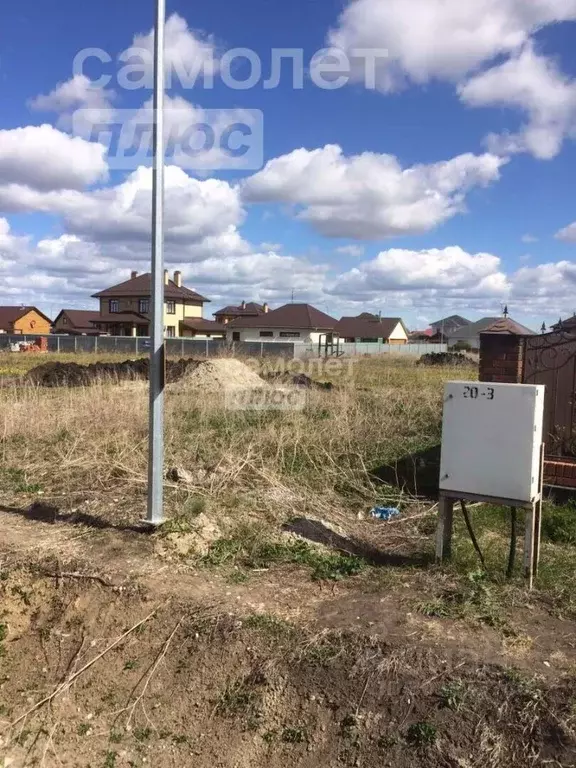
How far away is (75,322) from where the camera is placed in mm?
75125

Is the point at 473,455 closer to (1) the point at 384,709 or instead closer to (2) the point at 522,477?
(2) the point at 522,477

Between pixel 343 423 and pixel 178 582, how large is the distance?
16.7 ft

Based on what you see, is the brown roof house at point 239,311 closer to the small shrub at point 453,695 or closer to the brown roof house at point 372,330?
the brown roof house at point 372,330

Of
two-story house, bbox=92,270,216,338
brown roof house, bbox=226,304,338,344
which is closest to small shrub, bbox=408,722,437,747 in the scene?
brown roof house, bbox=226,304,338,344

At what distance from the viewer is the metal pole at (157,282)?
4793 mm

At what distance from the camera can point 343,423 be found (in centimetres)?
895

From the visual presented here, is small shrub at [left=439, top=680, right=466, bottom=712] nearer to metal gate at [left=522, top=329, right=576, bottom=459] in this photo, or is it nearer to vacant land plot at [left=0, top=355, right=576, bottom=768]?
vacant land plot at [left=0, top=355, right=576, bottom=768]

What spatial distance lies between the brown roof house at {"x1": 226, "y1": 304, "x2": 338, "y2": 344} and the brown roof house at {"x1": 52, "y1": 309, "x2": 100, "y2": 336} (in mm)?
18752

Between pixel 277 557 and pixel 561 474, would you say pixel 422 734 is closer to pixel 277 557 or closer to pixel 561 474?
pixel 277 557

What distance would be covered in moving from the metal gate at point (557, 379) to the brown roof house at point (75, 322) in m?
67.8

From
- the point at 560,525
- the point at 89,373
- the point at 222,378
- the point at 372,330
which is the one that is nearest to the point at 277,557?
the point at 560,525

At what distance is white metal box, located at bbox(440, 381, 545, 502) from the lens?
400 centimetres

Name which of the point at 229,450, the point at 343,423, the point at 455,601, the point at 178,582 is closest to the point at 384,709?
the point at 455,601

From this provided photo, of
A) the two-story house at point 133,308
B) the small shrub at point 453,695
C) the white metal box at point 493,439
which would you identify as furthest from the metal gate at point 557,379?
the two-story house at point 133,308
